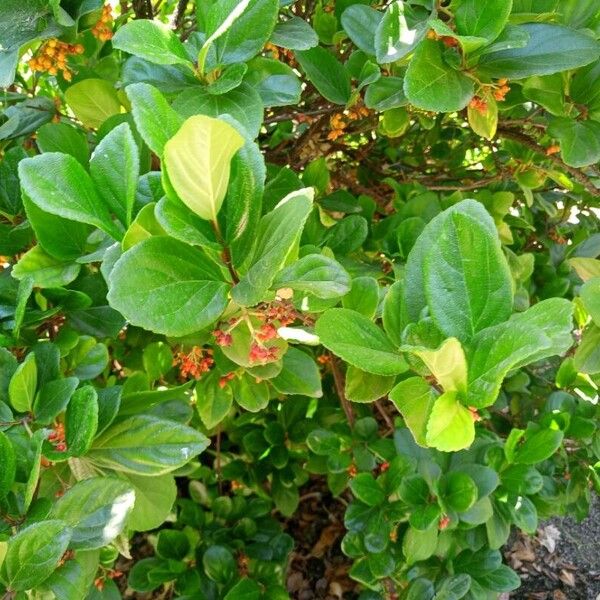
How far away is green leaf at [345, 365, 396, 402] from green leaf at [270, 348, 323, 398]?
0.22m

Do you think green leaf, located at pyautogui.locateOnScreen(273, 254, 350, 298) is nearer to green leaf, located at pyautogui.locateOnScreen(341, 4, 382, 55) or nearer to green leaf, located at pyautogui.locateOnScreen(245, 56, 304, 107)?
green leaf, located at pyautogui.locateOnScreen(245, 56, 304, 107)

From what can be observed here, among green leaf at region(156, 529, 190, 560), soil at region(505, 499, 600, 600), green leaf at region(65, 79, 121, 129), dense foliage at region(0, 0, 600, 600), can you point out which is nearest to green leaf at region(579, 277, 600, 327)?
dense foliage at region(0, 0, 600, 600)

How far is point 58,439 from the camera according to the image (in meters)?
0.94

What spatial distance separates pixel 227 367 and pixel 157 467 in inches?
13.5

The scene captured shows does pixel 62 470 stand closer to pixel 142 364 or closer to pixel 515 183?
pixel 142 364

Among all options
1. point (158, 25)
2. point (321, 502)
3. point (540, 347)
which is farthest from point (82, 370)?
point (321, 502)

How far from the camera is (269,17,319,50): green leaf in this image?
0.95 meters

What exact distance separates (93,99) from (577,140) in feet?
2.60

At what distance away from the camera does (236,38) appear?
88cm

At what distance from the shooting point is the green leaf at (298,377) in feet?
3.79

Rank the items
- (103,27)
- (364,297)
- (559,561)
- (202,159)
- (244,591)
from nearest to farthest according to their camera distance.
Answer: (202,159) < (364,297) < (103,27) < (244,591) < (559,561)

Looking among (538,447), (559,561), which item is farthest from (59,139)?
(559,561)

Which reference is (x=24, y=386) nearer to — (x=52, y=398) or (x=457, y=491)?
(x=52, y=398)

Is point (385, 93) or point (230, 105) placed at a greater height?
point (230, 105)
